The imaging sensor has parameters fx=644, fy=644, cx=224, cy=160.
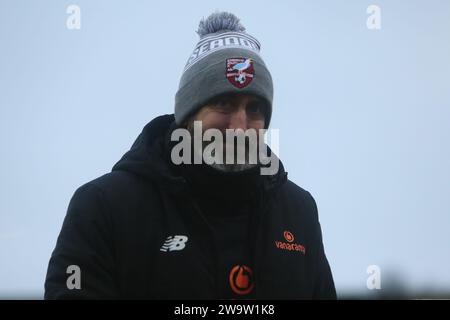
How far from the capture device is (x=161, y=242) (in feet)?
12.2

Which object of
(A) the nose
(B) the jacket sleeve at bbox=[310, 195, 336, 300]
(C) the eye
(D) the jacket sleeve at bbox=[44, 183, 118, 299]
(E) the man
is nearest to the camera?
(D) the jacket sleeve at bbox=[44, 183, 118, 299]

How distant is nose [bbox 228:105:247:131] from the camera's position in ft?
12.8

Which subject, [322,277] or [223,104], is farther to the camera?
[322,277]

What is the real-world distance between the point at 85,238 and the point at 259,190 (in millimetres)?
1130

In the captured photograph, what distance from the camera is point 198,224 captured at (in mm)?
3834

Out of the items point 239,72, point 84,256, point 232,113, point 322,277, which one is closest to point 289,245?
point 322,277

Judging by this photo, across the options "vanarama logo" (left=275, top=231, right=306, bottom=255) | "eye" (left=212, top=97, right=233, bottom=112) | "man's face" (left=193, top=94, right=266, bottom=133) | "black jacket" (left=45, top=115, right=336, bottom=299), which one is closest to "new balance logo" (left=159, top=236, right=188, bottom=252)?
"black jacket" (left=45, top=115, right=336, bottom=299)

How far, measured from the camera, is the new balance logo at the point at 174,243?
3.69 m

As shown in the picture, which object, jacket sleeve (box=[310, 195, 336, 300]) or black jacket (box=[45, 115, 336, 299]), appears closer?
black jacket (box=[45, 115, 336, 299])

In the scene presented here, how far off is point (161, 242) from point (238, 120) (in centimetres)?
88

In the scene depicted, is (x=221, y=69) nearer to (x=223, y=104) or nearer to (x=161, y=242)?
(x=223, y=104)

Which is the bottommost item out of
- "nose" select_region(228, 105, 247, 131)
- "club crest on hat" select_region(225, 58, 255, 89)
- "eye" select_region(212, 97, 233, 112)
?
"nose" select_region(228, 105, 247, 131)

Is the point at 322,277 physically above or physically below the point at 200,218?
below

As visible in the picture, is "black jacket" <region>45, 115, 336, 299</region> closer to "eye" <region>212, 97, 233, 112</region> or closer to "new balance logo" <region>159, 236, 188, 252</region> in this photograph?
"new balance logo" <region>159, 236, 188, 252</region>
